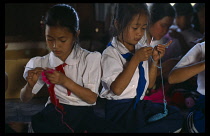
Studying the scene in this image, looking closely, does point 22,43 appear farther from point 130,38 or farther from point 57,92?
point 130,38

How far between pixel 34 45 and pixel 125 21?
1638 millimetres

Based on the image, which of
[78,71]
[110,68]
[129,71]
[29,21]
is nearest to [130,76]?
[129,71]

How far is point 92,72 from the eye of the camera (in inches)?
76.8

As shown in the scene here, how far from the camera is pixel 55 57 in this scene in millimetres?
1976

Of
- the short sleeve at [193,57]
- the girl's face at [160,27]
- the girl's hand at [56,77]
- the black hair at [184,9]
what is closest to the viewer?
the girl's hand at [56,77]

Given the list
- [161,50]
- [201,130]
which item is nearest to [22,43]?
[161,50]

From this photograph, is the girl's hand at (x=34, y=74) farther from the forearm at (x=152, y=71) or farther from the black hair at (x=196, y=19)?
the black hair at (x=196, y=19)

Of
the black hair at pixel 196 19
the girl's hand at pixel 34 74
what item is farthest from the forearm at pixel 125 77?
the black hair at pixel 196 19

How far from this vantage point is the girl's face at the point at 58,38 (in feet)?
6.06

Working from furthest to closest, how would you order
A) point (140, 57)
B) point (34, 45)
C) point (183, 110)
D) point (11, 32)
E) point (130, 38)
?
point (11, 32) < point (34, 45) < point (183, 110) < point (130, 38) < point (140, 57)

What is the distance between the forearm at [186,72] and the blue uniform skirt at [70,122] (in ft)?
1.64

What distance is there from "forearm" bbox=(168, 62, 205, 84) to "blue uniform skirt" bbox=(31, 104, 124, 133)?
500mm

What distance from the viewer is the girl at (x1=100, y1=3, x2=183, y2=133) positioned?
6.08ft

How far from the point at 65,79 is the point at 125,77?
37 cm
